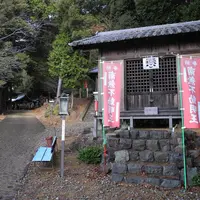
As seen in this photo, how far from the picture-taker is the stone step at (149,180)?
6.48 m

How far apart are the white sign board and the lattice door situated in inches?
13.2

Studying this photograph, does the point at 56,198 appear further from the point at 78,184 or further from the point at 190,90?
the point at 190,90

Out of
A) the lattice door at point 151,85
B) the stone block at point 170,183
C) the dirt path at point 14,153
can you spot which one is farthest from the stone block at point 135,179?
the lattice door at point 151,85

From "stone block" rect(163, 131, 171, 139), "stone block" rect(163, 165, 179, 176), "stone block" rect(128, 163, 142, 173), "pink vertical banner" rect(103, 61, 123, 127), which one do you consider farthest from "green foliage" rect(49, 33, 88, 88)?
"stone block" rect(163, 165, 179, 176)

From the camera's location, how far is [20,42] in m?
23.5

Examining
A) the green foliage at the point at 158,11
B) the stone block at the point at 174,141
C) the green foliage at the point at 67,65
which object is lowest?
the stone block at the point at 174,141

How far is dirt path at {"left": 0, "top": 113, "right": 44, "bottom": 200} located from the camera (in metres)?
6.94

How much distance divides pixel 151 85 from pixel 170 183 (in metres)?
4.75

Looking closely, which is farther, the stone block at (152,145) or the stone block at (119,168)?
the stone block at (152,145)

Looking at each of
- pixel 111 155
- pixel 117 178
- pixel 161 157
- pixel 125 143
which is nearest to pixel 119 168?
pixel 117 178

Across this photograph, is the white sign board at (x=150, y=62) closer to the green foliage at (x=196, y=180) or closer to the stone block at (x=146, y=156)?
the stone block at (x=146, y=156)

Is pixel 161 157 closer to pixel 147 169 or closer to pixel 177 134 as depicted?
pixel 147 169

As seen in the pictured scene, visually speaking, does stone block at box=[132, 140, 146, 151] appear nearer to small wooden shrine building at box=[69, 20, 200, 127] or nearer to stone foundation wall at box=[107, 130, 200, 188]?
stone foundation wall at box=[107, 130, 200, 188]

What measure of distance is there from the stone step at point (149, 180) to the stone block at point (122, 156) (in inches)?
22.0
